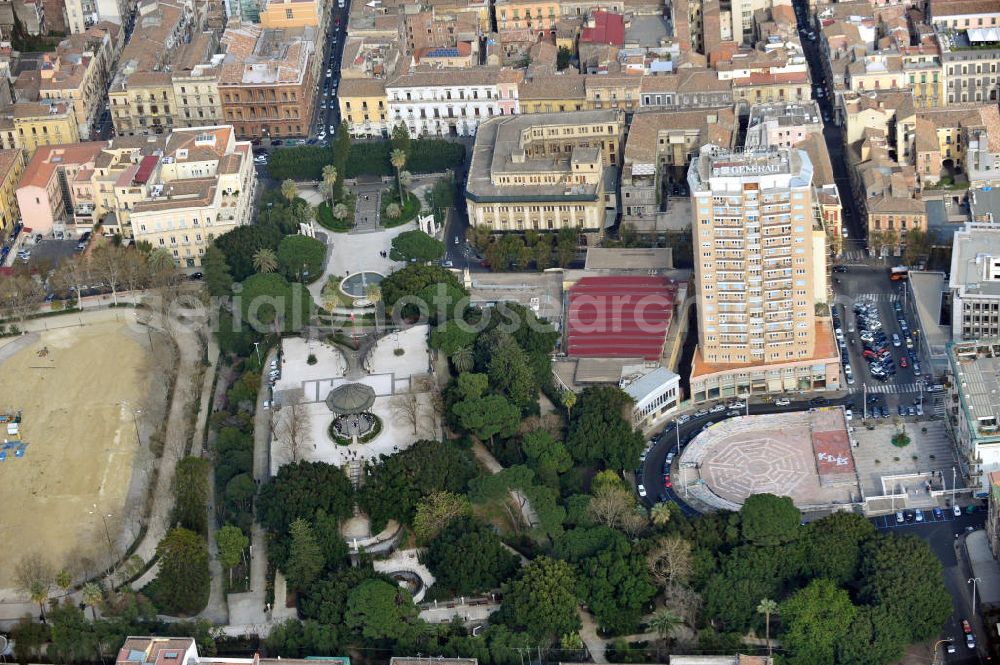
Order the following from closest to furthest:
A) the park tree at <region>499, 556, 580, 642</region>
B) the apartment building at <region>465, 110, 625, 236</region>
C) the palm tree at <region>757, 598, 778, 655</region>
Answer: the palm tree at <region>757, 598, 778, 655</region> → the park tree at <region>499, 556, 580, 642</region> → the apartment building at <region>465, 110, 625, 236</region>

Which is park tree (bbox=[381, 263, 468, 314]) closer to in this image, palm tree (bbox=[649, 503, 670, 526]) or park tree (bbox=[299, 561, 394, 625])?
palm tree (bbox=[649, 503, 670, 526])

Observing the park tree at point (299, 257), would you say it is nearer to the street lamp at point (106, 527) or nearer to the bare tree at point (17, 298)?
the bare tree at point (17, 298)

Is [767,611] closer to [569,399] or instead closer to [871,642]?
[871,642]

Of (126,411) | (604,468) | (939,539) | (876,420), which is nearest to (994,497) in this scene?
(939,539)

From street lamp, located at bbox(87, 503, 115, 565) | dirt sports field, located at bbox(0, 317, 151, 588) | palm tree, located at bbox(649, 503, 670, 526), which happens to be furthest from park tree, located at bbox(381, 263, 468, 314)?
palm tree, located at bbox(649, 503, 670, 526)

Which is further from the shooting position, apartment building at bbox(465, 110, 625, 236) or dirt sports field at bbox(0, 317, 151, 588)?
apartment building at bbox(465, 110, 625, 236)

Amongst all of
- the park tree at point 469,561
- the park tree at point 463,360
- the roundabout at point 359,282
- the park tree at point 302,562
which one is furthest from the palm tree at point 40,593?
the roundabout at point 359,282

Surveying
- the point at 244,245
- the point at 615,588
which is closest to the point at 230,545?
the point at 615,588
